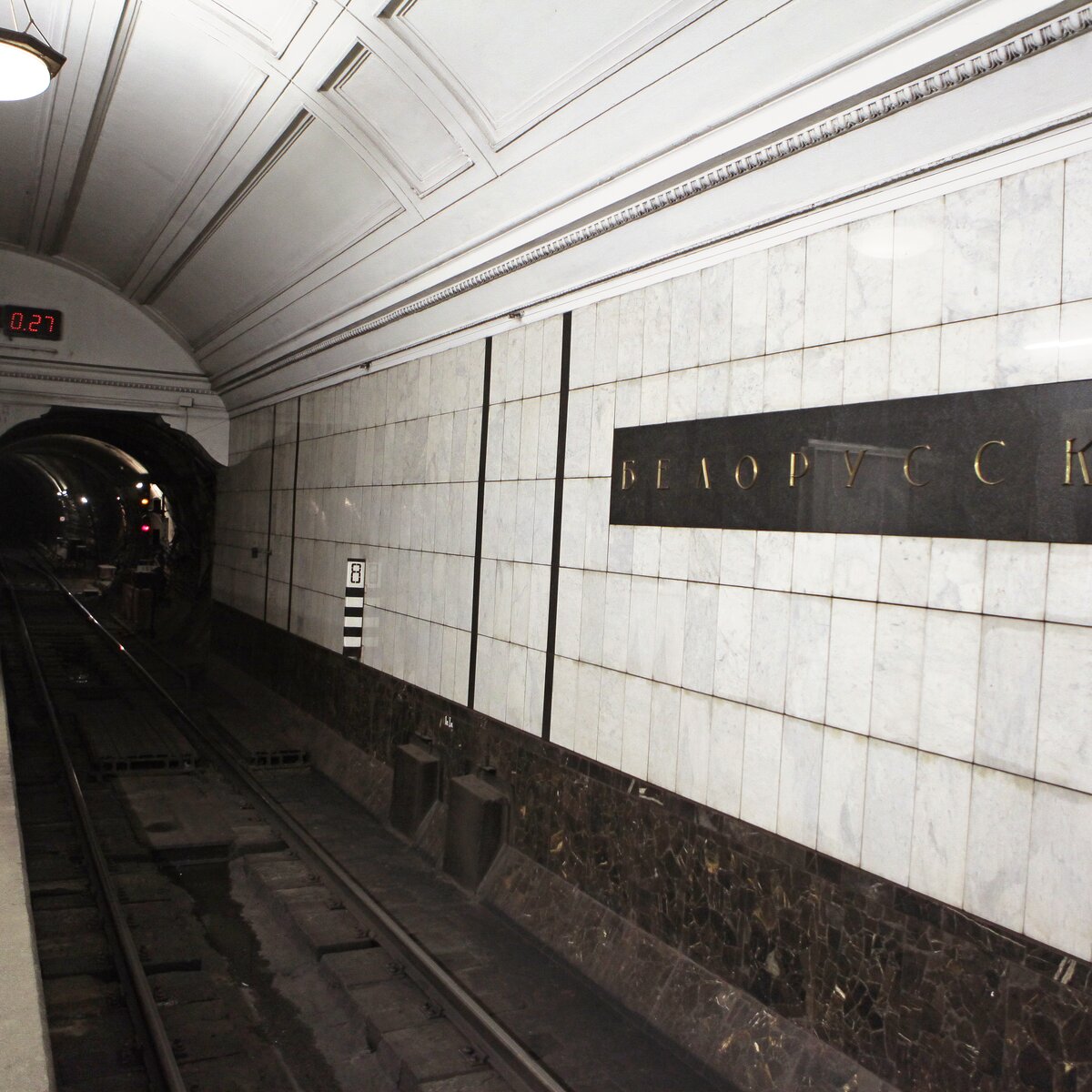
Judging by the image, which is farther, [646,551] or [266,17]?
[266,17]

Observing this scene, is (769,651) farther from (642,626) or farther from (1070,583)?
(1070,583)

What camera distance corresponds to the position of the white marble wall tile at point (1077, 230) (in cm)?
321

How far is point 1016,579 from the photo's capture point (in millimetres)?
3416

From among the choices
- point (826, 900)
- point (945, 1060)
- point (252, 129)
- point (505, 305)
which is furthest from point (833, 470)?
point (252, 129)

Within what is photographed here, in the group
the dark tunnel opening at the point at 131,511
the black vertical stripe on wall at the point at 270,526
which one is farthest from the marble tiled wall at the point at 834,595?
the dark tunnel opening at the point at 131,511

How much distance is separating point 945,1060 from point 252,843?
5597mm

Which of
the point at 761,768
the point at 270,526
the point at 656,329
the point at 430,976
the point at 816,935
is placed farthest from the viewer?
the point at 270,526

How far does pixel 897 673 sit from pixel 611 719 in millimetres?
2043

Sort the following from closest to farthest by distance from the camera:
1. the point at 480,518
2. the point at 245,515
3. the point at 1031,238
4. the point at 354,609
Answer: the point at 1031,238, the point at 480,518, the point at 354,609, the point at 245,515

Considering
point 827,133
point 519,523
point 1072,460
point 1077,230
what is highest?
point 827,133

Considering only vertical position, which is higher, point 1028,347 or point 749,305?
point 749,305

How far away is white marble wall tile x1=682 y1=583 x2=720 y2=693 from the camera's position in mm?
4797

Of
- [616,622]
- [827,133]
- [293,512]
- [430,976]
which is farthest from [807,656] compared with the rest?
[293,512]

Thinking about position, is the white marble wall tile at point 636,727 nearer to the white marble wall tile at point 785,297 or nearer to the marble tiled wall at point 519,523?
the marble tiled wall at point 519,523
